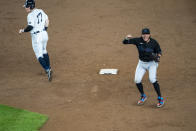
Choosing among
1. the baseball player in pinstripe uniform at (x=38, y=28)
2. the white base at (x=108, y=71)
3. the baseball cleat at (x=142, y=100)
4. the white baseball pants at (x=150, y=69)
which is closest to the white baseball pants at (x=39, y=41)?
the baseball player in pinstripe uniform at (x=38, y=28)

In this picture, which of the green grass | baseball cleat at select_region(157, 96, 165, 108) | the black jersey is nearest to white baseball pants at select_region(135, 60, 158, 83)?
the black jersey

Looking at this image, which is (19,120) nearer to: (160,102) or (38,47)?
(38,47)

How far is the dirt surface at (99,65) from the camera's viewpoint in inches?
356

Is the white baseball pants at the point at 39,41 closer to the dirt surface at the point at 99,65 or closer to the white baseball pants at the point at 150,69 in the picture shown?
the dirt surface at the point at 99,65

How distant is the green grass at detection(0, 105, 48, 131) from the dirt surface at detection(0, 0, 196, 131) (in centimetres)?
25

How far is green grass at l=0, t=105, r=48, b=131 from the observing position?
28.7 ft

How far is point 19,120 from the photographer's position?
9078 millimetres

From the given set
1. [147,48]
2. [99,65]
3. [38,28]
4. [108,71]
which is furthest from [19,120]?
[99,65]

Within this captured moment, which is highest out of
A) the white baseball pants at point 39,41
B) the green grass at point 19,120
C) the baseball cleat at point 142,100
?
the white baseball pants at point 39,41

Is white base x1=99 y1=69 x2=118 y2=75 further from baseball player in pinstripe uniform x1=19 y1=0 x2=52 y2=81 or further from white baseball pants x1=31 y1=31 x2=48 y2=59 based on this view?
white baseball pants x1=31 y1=31 x2=48 y2=59

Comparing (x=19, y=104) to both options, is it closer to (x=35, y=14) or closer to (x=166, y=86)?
(x=35, y=14)

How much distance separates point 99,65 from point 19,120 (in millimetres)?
4034

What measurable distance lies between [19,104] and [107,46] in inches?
187

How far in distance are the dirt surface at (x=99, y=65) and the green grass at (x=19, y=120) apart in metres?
0.25
